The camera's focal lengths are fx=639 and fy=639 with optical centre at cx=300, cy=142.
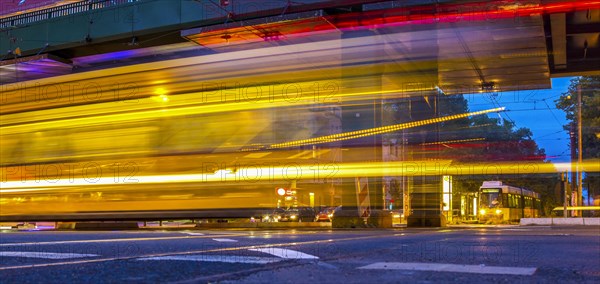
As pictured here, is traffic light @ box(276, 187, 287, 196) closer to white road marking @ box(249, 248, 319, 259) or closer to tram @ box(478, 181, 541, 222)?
white road marking @ box(249, 248, 319, 259)

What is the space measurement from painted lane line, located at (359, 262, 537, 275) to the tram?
25.7 meters

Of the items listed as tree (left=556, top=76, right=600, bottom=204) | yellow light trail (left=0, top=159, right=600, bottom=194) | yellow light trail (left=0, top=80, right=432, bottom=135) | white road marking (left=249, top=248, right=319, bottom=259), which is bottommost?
white road marking (left=249, top=248, right=319, bottom=259)

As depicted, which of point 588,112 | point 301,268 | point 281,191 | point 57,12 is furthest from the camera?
point 588,112

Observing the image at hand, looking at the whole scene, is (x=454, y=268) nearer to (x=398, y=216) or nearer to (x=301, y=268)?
(x=301, y=268)

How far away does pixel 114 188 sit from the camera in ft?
24.0

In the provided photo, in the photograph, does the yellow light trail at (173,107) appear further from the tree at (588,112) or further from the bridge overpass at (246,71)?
the tree at (588,112)

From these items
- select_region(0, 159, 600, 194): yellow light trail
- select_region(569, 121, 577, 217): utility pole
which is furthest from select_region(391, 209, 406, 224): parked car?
select_region(569, 121, 577, 217): utility pole

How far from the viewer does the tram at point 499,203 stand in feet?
91.0

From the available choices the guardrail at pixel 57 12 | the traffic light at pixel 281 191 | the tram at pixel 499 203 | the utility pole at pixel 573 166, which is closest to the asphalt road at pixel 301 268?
the traffic light at pixel 281 191

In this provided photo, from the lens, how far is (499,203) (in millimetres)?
27812

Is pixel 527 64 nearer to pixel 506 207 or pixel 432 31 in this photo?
pixel 432 31

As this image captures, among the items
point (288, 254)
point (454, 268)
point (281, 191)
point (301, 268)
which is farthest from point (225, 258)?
point (281, 191)

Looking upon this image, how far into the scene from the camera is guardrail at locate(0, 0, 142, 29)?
9727 millimetres

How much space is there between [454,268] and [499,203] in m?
26.3
